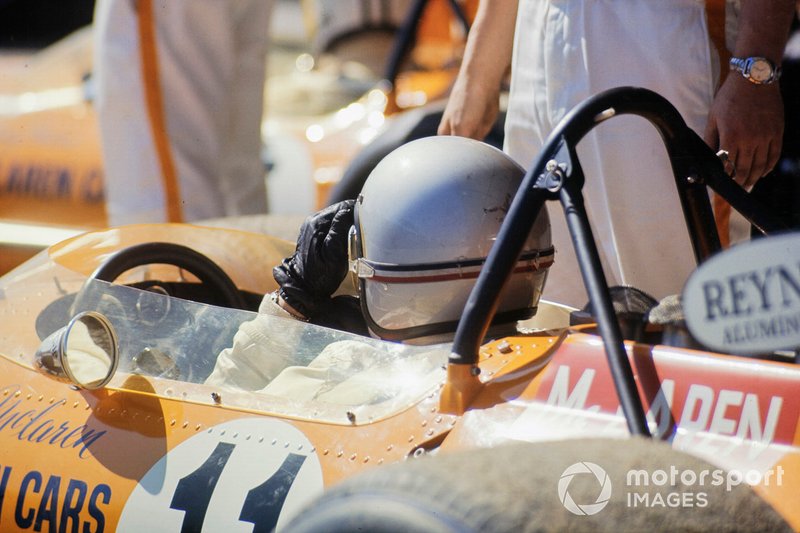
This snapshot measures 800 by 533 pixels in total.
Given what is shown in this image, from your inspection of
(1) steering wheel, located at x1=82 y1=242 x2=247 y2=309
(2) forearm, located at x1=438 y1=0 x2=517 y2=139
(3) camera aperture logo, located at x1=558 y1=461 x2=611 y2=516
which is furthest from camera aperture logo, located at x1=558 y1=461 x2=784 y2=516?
(2) forearm, located at x1=438 y1=0 x2=517 y2=139

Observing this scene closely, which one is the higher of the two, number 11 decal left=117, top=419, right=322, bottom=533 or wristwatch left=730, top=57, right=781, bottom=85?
wristwatch left=730, top=57, right=781, bottom=85

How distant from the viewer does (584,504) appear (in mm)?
1042

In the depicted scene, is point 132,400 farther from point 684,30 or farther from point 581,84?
point 684,30

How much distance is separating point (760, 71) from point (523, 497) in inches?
43.6

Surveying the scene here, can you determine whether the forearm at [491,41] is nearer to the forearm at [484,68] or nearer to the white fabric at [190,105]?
the forearm at [484,68]

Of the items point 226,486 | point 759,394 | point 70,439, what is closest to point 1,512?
point 70,439

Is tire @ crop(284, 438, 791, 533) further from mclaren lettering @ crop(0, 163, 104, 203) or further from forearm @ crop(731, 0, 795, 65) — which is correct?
mclaren lettering @ crop(0, 163, 104, 203)

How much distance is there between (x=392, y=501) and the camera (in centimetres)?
106

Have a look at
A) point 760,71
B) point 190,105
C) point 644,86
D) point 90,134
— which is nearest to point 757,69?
point 760,71

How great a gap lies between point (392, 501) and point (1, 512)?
0.92m

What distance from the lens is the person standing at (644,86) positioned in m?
1.84

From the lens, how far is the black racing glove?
1831 millimetres

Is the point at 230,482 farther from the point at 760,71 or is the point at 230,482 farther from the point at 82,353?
the point at 760,71

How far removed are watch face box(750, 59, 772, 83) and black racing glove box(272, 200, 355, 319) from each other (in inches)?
29.5
